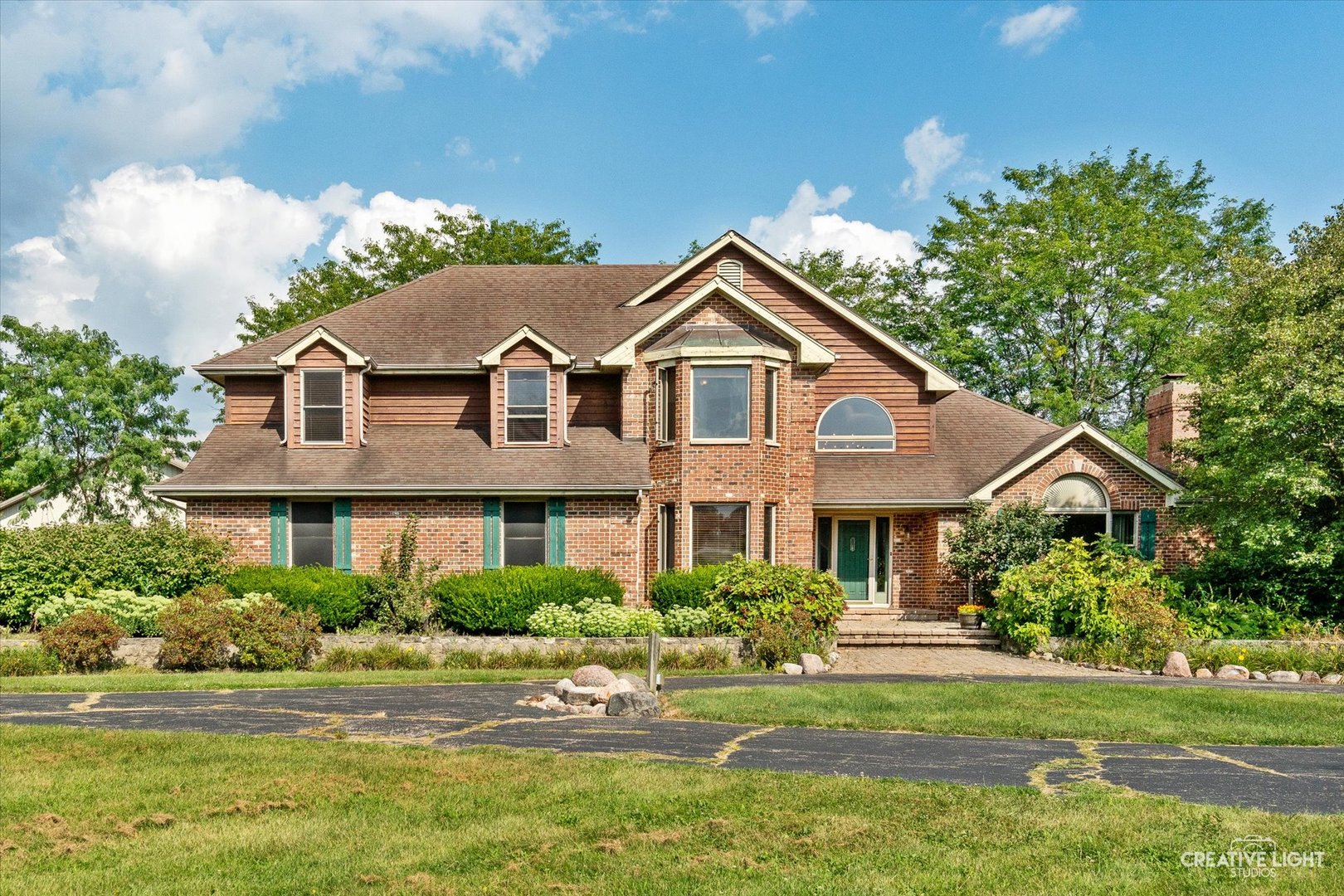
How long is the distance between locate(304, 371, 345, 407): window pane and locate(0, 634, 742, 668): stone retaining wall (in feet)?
22.8

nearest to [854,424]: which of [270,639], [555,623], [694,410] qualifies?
[694,410]

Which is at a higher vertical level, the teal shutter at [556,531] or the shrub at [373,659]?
the teal shutter at [556,531]

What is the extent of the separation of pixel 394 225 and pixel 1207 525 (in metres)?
30.8

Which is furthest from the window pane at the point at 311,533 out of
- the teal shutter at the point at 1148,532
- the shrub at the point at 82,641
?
the teal shutter at the point at 1148,532

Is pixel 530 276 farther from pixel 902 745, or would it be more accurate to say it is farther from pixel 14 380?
pixel 902 745

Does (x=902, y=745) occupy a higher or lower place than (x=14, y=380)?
lower

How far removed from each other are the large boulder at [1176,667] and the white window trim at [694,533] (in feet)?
26.8

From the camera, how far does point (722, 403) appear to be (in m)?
21.9

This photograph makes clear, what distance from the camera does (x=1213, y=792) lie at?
855cm

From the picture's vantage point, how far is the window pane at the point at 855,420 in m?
25.0

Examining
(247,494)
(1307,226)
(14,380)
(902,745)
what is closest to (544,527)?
(247,494)

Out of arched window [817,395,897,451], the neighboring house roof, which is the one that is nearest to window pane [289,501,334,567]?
the neighboring house roof

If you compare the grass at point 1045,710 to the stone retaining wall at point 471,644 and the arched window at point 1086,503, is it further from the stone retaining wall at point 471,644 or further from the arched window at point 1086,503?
the arched window at point 1086,503

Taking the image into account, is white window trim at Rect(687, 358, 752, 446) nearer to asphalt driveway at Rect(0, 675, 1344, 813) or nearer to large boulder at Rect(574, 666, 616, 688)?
large boulder at Rect(574, 666, 616, 688)
